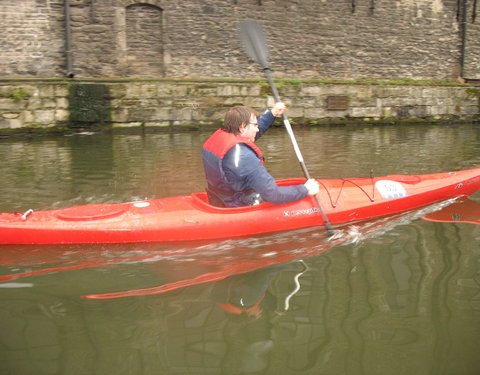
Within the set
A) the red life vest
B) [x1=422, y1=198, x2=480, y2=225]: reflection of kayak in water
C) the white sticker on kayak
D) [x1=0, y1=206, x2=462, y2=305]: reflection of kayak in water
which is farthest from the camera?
the white sticker on kayak

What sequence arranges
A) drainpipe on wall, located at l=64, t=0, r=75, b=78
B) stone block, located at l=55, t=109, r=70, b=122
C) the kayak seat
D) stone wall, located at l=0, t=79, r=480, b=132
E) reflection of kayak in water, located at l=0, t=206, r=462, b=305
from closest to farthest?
reflection of kayak in water, located at l=0, t=206, r=462, b=305 < the kayak seat < stone wall, located at l=0, t=79, r=480, b=132 < stone block, located at l=55, t=109, r=70, b=122 < drainpipe on wall, located at l=64, t=0, r=75, b=78

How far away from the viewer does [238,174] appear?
318 centimetres

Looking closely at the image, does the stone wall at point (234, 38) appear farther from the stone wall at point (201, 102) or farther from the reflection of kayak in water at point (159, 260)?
the reflection of kayak in water at point (159, 260)

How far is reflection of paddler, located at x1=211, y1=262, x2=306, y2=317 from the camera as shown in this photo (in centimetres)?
232

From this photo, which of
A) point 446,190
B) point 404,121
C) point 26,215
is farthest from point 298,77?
point 26,215

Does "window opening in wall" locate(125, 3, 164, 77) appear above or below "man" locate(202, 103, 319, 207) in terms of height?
above

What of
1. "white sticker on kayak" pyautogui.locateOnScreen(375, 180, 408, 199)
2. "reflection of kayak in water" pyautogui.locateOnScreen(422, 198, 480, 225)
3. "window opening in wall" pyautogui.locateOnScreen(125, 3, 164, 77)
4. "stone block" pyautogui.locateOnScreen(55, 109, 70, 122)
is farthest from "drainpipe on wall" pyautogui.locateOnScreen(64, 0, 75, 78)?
"reflection of kayak in water" pyautogui.locateOnScreen(422, 198, 480, 225)

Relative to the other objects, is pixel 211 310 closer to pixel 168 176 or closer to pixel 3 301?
pixel 3 301

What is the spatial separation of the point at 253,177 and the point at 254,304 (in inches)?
40.1

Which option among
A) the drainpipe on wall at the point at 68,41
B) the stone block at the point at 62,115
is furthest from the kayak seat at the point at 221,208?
the drainpipe on wall at the point at 68,41

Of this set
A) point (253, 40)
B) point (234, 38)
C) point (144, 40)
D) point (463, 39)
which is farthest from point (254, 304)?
point (463, 39)

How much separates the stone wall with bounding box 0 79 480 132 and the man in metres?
6.11

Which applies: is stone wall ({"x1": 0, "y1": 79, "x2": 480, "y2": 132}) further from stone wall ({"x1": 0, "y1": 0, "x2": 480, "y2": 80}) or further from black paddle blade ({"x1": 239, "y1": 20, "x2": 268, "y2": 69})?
black paddle blade ({"x1": 239, "y1": 20, "x2": 268, "y2": 69})

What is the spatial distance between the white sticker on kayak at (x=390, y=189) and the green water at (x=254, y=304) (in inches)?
7.6
